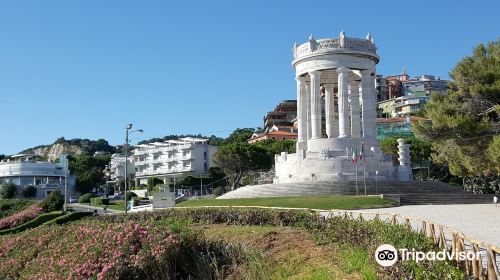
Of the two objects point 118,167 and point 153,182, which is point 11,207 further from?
point 118,167

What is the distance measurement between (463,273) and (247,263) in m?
5.14

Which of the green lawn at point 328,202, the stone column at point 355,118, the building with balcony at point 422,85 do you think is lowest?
the green lawn at point 328,202

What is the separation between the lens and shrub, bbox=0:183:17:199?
79.2 m

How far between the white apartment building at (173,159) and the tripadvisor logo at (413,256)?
309ft

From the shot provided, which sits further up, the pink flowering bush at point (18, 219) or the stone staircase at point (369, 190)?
the stone staircase at point (369, 190)

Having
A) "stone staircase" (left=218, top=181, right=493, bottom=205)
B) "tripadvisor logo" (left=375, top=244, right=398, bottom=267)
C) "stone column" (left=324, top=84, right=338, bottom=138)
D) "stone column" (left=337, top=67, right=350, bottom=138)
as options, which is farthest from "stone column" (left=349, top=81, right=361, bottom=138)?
"tripadvisor logo" (left=375, top=244, right=398, bottom=267)

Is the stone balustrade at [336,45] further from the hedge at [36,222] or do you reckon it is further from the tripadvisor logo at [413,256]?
the tripadvisor logo at [413,256]

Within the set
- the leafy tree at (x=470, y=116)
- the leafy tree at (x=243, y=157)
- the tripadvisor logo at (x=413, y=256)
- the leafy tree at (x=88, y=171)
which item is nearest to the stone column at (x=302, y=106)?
the leafy tree at (x=470, y=116)

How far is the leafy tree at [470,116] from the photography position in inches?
1094

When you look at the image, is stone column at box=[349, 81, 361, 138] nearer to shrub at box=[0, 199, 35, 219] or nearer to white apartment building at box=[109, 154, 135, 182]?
shrub at box=[0, 199, 35, 219]

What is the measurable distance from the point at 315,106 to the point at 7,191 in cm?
5428

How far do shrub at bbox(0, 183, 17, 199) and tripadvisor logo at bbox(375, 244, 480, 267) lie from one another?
265ft

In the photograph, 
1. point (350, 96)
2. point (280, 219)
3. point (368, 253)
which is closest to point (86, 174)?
point (350, 96)

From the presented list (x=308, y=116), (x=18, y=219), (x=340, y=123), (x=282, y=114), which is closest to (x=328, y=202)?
Answer: (x=340, y=123)
